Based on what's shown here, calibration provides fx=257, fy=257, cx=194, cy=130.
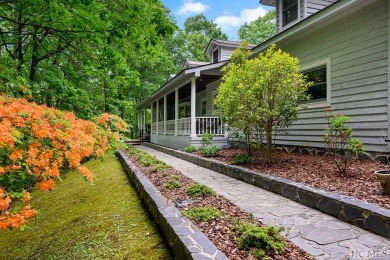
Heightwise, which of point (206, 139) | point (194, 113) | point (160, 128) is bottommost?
point (206, 139)

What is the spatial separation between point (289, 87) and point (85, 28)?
4.51 metres

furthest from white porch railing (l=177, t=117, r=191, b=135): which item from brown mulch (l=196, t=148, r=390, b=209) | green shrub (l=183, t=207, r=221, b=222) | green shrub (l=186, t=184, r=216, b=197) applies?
green shrub (l=183, t=207, r=221, b=222)

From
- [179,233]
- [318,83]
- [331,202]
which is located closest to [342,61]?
[318,83]

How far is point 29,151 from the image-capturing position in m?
2.21

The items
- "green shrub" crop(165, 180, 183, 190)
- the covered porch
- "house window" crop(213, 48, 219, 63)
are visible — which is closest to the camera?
"green shrub" crop(165, 180, 183, 190)

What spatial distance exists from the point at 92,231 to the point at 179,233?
6.37 ft

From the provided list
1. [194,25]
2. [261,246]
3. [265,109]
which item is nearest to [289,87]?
[265,109]

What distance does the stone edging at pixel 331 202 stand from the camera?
9.60 ft

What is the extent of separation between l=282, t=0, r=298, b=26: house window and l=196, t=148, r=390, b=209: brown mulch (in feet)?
18.0

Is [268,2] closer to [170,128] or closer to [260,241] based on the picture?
[170,128]

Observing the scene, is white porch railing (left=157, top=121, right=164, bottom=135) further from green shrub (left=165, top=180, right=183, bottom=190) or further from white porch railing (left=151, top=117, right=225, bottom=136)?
green shrub (left=165, top=180, right=183, bottom=190)

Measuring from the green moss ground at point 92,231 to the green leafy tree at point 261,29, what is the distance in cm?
2724

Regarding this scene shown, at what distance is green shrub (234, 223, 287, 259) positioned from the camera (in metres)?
2.40

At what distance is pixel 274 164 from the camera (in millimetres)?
6316
